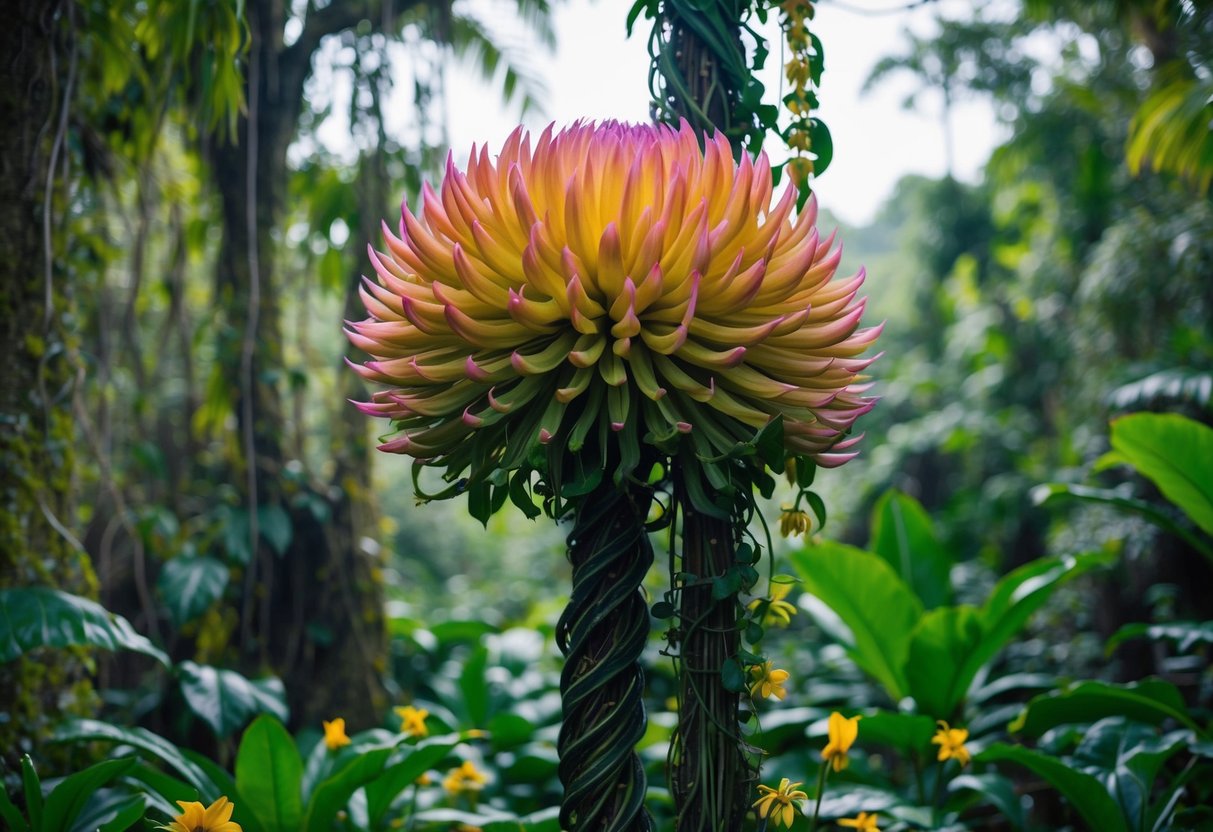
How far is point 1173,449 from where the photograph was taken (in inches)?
80.4

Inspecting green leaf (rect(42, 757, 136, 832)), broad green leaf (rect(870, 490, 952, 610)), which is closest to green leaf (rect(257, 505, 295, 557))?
green leaf (rect(42, 757, 136, 832))

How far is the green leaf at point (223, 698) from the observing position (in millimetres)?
1874

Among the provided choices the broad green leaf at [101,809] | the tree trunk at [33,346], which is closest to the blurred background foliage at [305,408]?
the tree trunk at [33,346]

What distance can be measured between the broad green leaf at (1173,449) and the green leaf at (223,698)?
2.09 meters

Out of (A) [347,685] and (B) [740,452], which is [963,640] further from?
(A) [347,685]

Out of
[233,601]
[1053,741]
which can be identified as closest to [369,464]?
[233,601]

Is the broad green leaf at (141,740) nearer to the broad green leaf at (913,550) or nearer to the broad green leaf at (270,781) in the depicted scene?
the broad green leaf at (270,781)

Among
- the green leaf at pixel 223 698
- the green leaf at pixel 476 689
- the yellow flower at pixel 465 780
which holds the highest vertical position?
the green leaf at pixel 223 698

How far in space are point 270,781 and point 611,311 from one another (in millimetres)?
1191

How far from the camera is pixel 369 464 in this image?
114 inches

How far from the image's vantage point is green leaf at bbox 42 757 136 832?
1341 millimetres

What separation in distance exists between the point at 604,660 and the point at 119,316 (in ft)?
10.4

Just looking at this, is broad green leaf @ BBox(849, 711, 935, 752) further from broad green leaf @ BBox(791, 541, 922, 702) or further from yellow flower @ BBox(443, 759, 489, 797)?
yellow flower @ BBox(443, 759, 489, 797)

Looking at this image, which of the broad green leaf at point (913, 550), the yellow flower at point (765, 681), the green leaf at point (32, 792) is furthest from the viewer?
the broad green leaf at point (913, 550)
